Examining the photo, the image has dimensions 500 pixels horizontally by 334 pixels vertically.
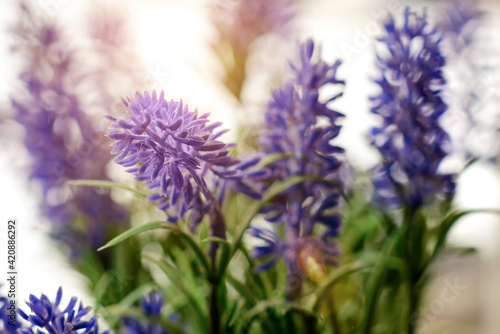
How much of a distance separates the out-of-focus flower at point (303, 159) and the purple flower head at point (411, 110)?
0.15 feet

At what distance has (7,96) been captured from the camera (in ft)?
1.26

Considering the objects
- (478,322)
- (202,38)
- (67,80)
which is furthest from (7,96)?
(478,322)

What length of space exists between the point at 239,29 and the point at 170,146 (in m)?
0.23

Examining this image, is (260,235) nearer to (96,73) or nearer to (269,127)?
(269,127)

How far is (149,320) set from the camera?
0.29m

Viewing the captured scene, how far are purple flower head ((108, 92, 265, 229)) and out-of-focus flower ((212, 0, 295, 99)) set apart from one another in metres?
0.19

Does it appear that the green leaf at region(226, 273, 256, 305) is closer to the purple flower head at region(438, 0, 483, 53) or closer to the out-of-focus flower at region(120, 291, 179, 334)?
the out-of-focus flower at region(120, 291, 179, 334)

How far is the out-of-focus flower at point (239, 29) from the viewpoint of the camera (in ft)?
1.31

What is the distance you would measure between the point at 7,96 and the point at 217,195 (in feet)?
0.75

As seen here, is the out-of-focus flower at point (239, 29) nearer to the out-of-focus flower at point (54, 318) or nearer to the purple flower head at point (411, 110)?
the purple flower head at point (411, 110)

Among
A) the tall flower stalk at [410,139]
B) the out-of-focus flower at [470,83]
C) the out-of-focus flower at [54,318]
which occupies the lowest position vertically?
the out-of-focus flower at [54,318]

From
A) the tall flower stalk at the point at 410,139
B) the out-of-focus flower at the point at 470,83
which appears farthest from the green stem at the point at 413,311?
the out-of-focus flower at the point at 470,83

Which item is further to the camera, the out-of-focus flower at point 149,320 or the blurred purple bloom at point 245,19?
the blurred purple bloom at point 245,19

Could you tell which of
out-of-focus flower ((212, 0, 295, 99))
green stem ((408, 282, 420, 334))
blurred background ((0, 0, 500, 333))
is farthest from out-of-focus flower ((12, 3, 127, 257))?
green stem ((408, 282, 420, 334))
